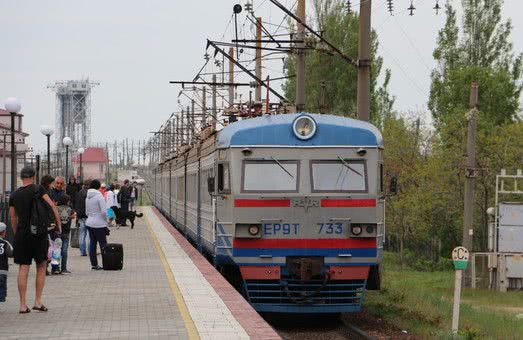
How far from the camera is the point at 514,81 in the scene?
208ft

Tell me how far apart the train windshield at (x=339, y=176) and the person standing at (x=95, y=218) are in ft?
17.2

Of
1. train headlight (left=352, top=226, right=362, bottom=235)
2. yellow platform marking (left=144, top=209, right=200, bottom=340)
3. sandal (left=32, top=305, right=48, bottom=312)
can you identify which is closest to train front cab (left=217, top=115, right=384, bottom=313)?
train headlight (left=352, top=226, right=362, bottom=235)

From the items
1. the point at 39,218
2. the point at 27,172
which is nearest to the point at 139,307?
the point at 39,218

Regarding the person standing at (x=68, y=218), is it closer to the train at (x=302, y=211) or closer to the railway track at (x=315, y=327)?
the train at (x=302, y=211)

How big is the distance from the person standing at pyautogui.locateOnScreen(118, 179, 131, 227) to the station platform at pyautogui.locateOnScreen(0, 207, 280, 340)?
1934 cm

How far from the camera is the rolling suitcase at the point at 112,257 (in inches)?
820

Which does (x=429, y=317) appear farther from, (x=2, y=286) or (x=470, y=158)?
(x=470, y=158)

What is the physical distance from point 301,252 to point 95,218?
225 inches

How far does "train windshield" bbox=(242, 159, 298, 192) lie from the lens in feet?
55.8

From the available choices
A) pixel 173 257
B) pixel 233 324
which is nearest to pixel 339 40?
pixel 173 257

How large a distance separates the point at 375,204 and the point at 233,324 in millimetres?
5060

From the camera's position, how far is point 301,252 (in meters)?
16.7

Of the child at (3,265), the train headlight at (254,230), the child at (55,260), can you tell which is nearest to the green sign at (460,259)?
the train headlight at (254,230)

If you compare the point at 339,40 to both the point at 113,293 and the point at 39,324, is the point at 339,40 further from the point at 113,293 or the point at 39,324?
the point at 39,324
